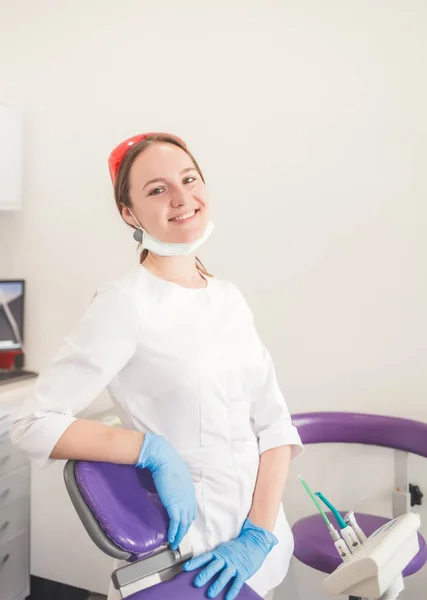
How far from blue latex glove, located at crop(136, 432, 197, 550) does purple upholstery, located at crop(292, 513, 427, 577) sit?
624 mm

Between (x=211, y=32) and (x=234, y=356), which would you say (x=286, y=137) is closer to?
(x=211, y=32)

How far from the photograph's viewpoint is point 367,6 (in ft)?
6.03

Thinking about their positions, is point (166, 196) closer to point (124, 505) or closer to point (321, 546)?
point (124, 505)

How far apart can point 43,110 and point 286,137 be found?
1105 millimetres

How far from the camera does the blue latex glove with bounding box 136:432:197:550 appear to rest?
100 centimetres

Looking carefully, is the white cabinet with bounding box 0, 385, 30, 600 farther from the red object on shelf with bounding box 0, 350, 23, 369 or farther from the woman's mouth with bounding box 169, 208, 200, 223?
the woman's mouth with bounding box 169, 208, 200, 223

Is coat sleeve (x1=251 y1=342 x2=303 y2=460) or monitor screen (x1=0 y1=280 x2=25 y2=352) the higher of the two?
monitor screen (x1=0 y1=280 x2=25 y2=352)

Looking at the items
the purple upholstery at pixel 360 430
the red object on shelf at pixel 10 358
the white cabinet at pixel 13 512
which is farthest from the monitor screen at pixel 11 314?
the purple upholstery at pixel 360 430

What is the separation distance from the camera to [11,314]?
244 cm

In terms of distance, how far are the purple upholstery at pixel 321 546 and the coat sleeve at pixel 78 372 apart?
0.83 meters

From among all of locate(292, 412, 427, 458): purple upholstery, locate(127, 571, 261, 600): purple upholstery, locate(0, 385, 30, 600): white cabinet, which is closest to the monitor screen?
locate(0, 385, 30, 600): white cabinet

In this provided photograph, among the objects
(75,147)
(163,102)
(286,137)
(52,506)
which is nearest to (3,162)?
(75,147)

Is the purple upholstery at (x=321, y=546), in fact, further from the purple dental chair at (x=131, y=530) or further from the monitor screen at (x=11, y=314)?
the monitor screen at (x=11, y=314)

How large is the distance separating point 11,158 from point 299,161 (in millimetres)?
1202
